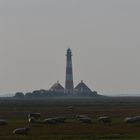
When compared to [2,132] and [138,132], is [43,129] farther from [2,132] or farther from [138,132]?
[138,132]

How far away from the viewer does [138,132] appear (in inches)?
1918

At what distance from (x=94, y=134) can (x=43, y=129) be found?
7.18 metres

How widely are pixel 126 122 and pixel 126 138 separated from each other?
1743 cm

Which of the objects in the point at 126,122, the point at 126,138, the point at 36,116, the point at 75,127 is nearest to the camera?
the point at 126,138

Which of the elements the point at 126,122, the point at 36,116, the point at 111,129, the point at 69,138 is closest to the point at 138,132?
the point at 111,129

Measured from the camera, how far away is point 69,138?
43.8 metres

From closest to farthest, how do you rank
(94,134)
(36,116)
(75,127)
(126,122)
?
(94,134)
(75,127)
(126,122)
(36,116)

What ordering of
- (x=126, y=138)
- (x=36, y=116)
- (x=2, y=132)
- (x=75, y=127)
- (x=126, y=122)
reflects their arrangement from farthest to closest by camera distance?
(x=36, y=116) → (x=126, y=122) → (x=75, y=127) → (x=2, y=132) → (x=126, y=138)

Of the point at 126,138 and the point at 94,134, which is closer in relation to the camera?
the point at 126,138

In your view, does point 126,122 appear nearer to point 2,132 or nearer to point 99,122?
point 99,122

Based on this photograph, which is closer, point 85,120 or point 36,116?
point 85,120

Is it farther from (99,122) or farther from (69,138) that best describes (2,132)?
(99,122)

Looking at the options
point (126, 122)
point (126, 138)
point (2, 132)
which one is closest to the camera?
point (126, 138)

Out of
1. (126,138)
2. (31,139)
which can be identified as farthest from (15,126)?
(126,138)
